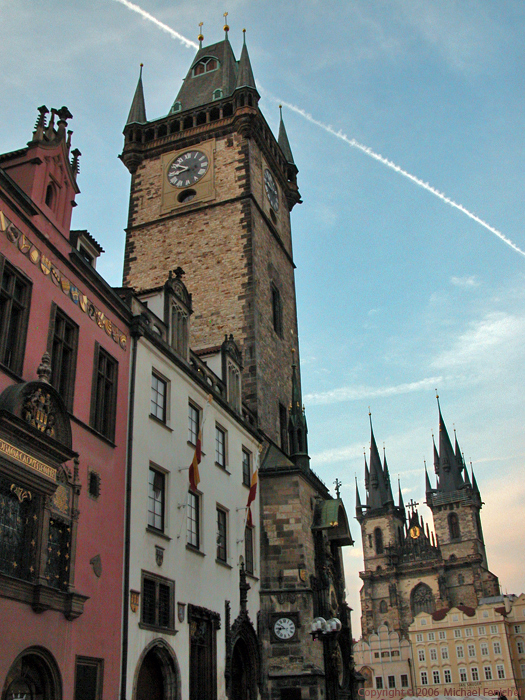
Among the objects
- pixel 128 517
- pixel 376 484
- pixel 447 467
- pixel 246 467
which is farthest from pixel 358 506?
pixel 128 517

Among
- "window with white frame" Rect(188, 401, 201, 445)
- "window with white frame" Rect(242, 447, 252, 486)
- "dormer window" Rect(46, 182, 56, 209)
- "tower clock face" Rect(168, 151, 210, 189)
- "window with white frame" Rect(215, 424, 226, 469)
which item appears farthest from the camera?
"tower clock face" Rect(168, 151, 210, 189)

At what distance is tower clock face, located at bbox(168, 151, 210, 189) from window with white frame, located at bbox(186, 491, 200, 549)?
674 inches

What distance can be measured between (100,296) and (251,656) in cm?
1101

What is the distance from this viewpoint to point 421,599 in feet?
311

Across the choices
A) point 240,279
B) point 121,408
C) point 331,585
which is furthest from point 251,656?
point 240,279

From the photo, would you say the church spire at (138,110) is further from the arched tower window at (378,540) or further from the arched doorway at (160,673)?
the arched tower window at (378,540)

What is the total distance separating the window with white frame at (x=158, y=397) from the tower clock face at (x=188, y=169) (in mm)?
15581

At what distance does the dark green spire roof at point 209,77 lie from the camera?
3522cm

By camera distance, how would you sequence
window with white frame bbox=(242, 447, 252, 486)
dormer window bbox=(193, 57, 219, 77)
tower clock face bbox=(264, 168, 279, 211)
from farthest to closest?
dormer window bbox=(193, 57, 219, 77) < tower clock face bbox=(264, 168, 279, 211) < window with white frame bbox=(242, 447, 252, 486)

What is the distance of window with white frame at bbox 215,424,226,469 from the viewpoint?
2088 cm

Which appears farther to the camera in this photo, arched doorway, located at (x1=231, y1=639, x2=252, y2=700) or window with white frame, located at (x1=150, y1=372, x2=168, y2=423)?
arched doorway, located at (x1=231, y1=639, x2=252, y2=700)

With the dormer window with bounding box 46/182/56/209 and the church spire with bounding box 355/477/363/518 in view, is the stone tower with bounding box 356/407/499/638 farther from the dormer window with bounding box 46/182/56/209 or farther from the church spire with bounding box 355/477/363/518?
the dormer window with bounding box 46/182/56/209

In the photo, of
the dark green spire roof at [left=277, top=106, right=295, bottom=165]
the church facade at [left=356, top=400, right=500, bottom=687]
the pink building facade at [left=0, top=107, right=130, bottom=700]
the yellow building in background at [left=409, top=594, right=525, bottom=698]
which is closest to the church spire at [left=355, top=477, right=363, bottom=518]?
the church facade at [left=356, top=400, right=500, bottom=687]

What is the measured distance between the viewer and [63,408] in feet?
43.5
